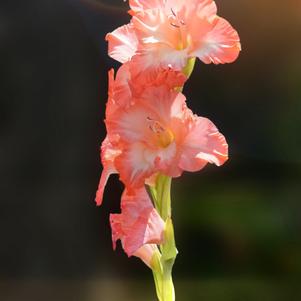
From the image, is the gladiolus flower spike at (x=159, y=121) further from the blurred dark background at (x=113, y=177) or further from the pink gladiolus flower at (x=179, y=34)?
the blurred dark background at (x=113, y=177)

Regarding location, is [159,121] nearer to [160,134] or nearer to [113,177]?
[160,134]

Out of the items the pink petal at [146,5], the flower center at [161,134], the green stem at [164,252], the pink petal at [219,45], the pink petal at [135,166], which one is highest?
the pink petal at [146,5]

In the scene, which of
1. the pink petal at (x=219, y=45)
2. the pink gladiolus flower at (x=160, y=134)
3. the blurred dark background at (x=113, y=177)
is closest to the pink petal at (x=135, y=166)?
the pink gladiolus flower at (x=160, y=134)

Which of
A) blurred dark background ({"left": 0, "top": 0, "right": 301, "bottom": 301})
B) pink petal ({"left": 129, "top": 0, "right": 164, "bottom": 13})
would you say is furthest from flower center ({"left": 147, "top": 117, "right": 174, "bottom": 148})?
blurred dark background ({"left": 0, "top": 0, "right": 301, "bottom": 301})

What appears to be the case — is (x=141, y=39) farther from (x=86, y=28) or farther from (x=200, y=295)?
(x=200, y=295)

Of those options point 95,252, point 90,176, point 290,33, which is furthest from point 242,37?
point 95,252
